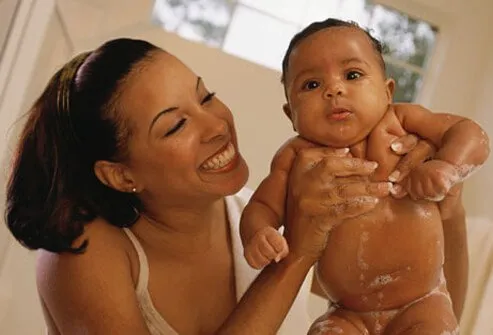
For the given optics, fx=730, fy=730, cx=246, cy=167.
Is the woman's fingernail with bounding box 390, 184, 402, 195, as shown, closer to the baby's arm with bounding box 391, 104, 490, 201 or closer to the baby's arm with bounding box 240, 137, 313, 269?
the baby's arm with bounding box 391, 104, 490, 201

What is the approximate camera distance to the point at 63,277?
1123 mm

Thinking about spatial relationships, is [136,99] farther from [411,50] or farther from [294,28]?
[411,50]

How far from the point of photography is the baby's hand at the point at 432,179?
919 millimetres

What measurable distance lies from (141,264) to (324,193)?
0.36 metres

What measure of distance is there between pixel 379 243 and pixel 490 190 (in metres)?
1.27

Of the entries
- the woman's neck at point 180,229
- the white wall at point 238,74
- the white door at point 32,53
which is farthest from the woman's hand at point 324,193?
the white wall at point 238,74

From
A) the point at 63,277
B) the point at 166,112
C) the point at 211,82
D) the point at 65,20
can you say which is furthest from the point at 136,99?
the point at 211,82

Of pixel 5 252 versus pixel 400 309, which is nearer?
pixel 400 309

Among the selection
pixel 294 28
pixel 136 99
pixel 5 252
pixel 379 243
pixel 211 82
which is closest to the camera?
pixel 379 243

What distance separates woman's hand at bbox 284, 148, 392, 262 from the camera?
3.25ft

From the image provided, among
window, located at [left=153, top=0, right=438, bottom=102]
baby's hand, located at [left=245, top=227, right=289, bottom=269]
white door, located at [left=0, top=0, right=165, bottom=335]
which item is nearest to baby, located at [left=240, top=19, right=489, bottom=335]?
baby's hand, located at [left=245, top=227, right=289, bottom=269]

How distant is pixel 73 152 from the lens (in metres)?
1.18

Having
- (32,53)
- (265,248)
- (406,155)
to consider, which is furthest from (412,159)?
(32,53)

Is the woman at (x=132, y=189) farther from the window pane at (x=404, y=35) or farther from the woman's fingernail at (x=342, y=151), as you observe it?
the window pane at (x=404, y=35)
